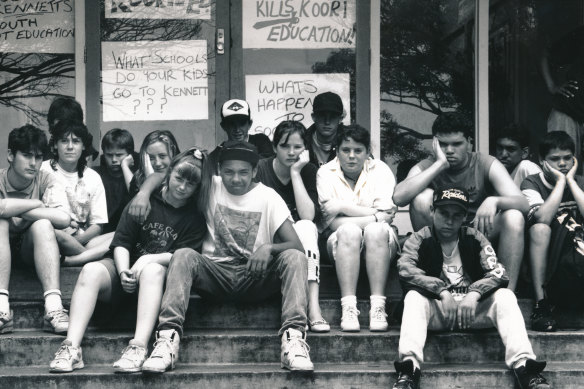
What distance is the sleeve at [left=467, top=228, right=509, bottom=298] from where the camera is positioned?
209 inches

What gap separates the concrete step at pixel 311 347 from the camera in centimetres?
540

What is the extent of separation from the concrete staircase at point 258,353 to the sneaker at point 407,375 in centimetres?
12

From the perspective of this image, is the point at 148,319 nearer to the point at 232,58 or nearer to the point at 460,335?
the point at 460,335

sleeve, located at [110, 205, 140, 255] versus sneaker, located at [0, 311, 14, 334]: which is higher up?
sleeve, located at [110, 205, 140, 255]

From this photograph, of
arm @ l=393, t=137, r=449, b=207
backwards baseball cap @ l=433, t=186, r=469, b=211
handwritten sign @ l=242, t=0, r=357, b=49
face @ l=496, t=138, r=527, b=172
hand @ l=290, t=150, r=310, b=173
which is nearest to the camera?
backwards baseball cap @ l=433, t=186, r=469, b=211

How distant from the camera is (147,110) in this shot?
7676 millimetres

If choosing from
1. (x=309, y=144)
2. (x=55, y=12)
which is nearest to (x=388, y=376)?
(x=309, y=144)

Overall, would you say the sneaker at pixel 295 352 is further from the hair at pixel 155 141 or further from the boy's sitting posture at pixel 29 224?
the hair at pixel 155 141

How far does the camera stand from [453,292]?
5523 millimetres

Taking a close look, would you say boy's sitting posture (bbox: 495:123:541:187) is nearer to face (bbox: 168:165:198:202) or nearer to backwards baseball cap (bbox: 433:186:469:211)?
backwards baseball cap (bbox: 433:186:469:211)

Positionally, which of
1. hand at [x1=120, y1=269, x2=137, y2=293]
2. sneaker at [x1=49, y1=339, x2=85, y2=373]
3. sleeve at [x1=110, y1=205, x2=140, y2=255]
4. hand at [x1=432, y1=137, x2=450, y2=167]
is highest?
hand at [x1=432, y1=137, x2=450, y2=167]

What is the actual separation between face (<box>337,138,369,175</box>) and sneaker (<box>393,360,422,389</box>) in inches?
61.6

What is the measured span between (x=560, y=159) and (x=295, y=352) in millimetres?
2251

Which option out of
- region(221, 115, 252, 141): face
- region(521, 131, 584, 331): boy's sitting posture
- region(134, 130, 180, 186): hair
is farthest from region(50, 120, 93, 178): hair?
region(521, 131, 584, 331): boy's sitting posture
